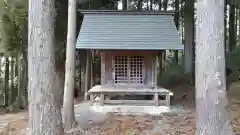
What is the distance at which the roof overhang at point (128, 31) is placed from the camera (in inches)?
451

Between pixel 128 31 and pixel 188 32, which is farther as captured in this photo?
pixel 188 32

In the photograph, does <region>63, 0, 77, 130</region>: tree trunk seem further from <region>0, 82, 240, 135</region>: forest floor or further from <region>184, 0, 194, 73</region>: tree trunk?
<region>184, 0, 194, 73</region>: tree trunk

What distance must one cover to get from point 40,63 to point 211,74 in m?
2.95

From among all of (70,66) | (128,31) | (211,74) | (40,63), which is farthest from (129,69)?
(211,74)

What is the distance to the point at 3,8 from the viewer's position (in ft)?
44.5

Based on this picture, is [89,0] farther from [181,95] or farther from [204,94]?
[204,94]

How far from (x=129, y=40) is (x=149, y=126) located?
135 inches

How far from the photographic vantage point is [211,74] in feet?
16.5

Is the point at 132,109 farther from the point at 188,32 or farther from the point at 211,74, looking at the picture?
the point at 188,32

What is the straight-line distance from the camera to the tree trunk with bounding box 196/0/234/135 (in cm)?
503

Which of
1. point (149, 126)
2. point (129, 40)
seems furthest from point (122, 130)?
point (129, 40)

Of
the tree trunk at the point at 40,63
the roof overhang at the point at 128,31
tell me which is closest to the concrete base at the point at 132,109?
the roof overhang at the point at 128,31

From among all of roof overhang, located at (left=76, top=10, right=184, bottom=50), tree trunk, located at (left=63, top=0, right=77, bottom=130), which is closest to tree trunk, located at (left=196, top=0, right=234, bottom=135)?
tree trunk, located at (left=63, top=0, right=77, bottom=130)

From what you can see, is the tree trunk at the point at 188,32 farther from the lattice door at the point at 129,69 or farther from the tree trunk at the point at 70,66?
the tree trunk at the point at 70,66
